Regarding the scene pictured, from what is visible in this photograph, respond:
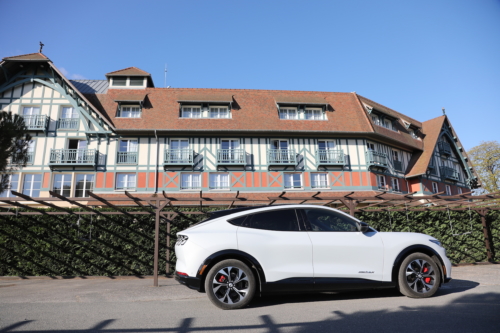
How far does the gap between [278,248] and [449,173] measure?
3095 cm

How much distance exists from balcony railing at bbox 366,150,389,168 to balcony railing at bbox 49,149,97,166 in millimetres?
18893

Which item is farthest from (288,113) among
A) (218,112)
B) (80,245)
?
(80,245)

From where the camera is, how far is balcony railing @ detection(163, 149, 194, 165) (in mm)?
22734

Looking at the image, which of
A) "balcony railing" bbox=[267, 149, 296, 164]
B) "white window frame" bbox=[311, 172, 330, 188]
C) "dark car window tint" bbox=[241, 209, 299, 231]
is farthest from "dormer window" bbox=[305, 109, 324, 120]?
"dark car window tint" bbox=[241, 209, 299, 231]

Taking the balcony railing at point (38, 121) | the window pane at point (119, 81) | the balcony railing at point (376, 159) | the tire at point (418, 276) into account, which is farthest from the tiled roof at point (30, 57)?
the tire at point (418, 276)

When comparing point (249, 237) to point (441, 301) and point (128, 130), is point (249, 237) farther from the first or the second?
point (128, 130)

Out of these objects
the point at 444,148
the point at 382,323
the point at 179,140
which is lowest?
the point at 382,323

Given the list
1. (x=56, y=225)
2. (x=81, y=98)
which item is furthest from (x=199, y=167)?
(x=56, y=225)

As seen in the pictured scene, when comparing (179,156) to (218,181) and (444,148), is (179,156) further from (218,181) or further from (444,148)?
(444,148)

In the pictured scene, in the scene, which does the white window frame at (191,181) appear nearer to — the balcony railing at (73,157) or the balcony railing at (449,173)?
the balcony railing at (73,157)

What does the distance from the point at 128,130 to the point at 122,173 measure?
2922 mm

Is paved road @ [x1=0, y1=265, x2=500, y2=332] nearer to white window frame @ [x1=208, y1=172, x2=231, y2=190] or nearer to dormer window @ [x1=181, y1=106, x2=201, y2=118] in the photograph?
white window frame @ [x1=208, y1=172, x2=231, y2=190]

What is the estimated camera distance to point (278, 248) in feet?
18.7

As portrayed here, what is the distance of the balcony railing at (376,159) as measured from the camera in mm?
24406
